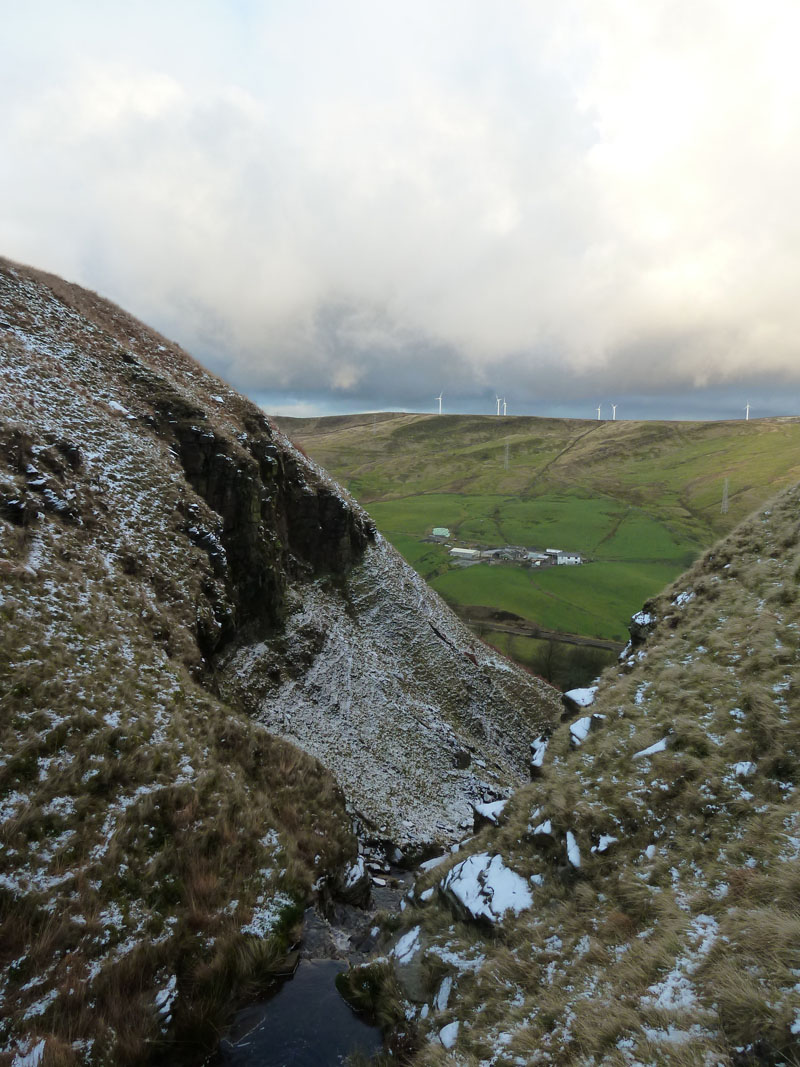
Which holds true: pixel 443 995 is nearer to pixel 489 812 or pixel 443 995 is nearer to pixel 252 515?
pixel 489 812

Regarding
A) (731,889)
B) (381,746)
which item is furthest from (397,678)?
(731,889)

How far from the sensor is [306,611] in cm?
3578

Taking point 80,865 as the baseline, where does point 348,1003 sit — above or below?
below

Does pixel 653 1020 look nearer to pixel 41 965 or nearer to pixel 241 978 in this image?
pixel 241 978

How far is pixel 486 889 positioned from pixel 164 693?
11.1m

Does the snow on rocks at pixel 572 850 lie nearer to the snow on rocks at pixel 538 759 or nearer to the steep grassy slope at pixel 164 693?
the snow on rocks at pixel 538 759

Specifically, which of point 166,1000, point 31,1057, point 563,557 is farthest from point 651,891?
point 563,557

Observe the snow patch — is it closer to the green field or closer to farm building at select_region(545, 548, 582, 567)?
the green field

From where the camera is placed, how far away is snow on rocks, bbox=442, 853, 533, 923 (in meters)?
9.92

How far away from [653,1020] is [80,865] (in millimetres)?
10352

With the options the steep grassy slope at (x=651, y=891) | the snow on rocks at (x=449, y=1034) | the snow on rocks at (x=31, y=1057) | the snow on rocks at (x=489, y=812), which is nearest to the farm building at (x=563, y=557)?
the steep grassy slope at (x=651, y=891)

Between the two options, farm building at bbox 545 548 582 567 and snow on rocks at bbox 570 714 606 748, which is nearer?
snow on rocks at bbox 570 714 606 748

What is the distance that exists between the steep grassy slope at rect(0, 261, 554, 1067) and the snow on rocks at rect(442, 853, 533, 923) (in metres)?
3.71

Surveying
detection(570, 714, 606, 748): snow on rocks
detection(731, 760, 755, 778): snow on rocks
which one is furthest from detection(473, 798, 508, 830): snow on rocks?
detection(731, 760, 755, 778): snow on rocks
